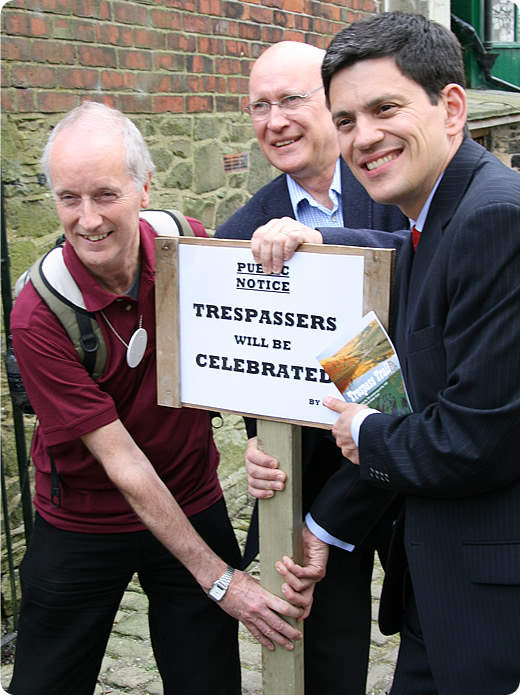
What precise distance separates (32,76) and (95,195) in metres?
1.81

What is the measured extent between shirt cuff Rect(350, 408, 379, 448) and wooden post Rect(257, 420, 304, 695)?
306 mm

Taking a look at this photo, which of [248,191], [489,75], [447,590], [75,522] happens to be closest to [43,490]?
[75,522]

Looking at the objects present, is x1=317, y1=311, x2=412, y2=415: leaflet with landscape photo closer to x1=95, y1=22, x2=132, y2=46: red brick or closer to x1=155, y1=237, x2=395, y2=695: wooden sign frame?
x1=155, y1=237, x2=395, y2=695: wooden sign frame

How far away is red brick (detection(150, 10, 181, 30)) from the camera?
4.72 metres

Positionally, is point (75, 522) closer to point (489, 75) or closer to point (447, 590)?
point (447, 590)

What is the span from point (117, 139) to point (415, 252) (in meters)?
0.98

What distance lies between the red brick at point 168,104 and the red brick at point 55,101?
71 centimetres

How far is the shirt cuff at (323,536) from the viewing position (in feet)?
8.13

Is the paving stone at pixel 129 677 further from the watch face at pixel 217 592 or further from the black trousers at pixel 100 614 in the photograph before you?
the watch face at pixel 217 592

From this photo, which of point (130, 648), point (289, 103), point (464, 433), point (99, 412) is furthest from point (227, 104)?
point (464, 433)

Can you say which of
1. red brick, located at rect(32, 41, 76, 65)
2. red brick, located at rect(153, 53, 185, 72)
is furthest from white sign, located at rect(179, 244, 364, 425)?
red brick, located at rect(153, 53, 185, 72)

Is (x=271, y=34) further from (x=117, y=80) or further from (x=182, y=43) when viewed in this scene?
(x=117, y=80)

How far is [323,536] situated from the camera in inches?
97.6

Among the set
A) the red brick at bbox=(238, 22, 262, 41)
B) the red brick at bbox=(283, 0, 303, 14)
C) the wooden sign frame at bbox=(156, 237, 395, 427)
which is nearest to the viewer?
the wooden sign frame at bbox=(156, 237, 395, 427)
